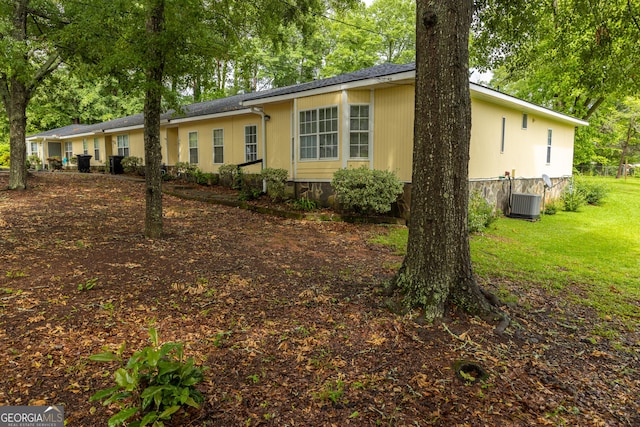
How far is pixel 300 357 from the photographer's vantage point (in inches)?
117

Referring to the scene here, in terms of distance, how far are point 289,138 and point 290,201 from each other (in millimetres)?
2213

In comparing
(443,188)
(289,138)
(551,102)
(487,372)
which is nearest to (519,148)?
(289,138)

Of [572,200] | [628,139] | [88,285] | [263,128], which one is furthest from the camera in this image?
[628,139]

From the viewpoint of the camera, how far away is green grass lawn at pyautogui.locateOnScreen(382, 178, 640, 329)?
15.8 ft

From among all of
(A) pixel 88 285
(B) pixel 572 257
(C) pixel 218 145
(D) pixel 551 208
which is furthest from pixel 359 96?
(D) pixel 551 208

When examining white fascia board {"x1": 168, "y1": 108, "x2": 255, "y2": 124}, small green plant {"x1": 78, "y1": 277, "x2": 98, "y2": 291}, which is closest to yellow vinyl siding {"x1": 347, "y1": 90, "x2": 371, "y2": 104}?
white fascia board {"x1": 168, "y1": 108, "x2": 255, "y2": 124}

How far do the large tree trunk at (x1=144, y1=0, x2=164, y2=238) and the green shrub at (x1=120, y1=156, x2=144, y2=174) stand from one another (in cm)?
1353

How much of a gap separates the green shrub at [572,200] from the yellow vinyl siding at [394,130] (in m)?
8.32

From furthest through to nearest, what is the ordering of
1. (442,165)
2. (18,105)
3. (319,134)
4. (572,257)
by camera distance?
(18,105) < (319,134) < (572,257) < (442,165)

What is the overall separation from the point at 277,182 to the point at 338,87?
3116 millimetres

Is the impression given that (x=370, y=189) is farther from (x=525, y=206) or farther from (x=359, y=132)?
(x=525, y=206)

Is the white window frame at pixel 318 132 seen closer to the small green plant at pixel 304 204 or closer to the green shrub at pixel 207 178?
the small green plant at pixel 304 204

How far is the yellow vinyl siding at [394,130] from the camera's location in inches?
363

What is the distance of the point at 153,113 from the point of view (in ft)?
19.8
